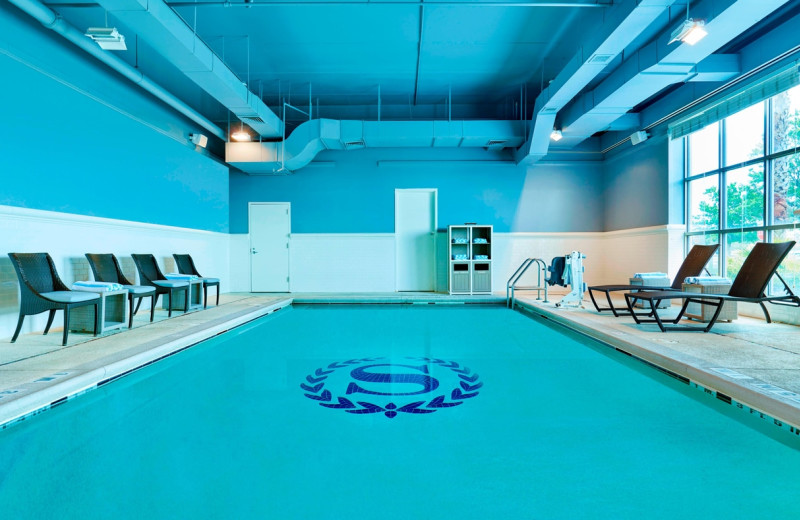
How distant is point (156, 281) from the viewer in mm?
5746

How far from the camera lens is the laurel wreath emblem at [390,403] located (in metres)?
2.72

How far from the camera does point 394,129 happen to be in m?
7.87

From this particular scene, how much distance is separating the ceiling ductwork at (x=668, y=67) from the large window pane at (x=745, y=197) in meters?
1.27

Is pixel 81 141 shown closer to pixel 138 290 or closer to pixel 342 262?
pixel 138 290

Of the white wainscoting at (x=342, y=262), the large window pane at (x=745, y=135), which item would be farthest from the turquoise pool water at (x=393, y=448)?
the white wainscoting at (x=342, y=262)

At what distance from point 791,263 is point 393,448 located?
5511mm

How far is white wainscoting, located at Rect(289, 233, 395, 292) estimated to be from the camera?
365 inches

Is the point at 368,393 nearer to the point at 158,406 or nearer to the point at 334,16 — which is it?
the point at 158,406

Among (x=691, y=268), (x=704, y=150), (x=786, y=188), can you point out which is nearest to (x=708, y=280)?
(x=691, y=268)

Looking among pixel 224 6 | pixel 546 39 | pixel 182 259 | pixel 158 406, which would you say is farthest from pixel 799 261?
pixel 182 259

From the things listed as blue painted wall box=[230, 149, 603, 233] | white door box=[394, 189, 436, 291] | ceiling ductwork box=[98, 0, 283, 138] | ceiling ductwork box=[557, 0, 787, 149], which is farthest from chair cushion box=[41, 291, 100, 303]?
ceiling ductwork box=[557, 0, 787, 149]

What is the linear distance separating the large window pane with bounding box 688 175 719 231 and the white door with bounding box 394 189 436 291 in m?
4.52

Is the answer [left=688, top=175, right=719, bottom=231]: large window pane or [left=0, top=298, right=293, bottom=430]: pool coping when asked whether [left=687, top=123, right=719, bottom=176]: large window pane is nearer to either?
[left=688, top=175, right=719, bottom=231]: large window pane

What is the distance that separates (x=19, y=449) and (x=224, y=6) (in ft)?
14.4
